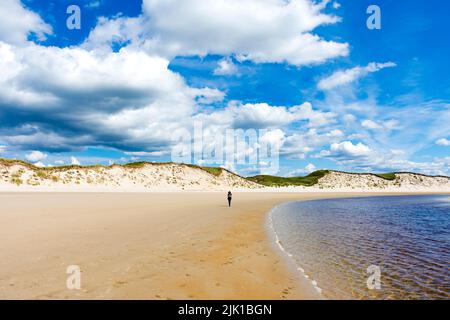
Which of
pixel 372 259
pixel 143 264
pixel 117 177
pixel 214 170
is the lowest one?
pixel 372 259

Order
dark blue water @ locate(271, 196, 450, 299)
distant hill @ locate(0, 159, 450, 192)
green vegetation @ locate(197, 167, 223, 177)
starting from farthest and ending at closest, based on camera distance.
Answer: green vegetation @ locate(197, 167, 223, 177), distant hill @ locate(0, 159, 450, 192), dark blue water @ locate(271, 196, 450, 299)

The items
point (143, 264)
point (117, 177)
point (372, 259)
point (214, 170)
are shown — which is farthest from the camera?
point (214, 170)

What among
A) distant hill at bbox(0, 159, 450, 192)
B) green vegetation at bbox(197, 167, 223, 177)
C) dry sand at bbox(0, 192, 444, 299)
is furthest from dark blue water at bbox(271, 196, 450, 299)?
green vegetation at bbox(197, 167, 223, 177)

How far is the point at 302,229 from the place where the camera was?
877 inches

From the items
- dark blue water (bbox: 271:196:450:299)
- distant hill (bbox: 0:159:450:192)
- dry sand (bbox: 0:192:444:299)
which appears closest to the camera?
dry sand (bbox: 0:192:444:299)

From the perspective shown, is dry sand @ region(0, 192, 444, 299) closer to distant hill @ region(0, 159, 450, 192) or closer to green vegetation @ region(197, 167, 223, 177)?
distant hill @ region(0, 159, 450, 192)

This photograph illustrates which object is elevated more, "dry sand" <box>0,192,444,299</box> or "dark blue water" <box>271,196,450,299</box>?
"dry sand" <box>0,192,444,299</box>

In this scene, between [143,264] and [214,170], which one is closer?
[143,264]

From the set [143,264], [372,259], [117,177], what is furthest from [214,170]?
[143,264]

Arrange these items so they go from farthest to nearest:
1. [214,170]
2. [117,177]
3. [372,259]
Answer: [214,170], [117,177], [372,259]

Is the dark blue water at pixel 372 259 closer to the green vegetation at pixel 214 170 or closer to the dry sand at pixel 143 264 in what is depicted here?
the dry sand at pixel 143 264

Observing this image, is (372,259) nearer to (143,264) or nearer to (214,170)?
(143,264)

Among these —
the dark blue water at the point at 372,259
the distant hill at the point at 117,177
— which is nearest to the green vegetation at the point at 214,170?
the distant hill at the point at 117,177
